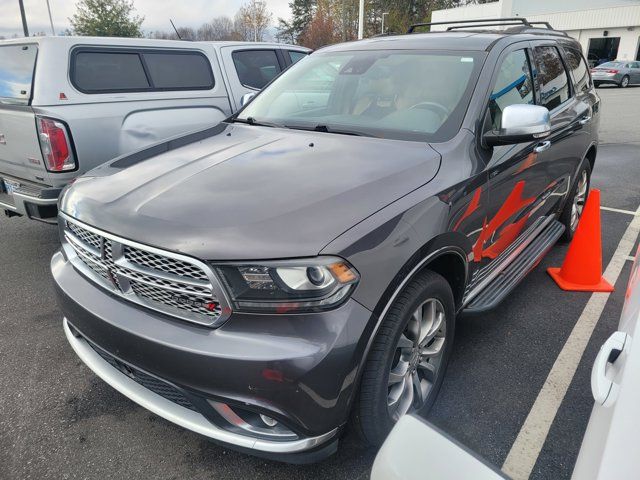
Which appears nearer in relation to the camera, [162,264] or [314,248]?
[314,248]

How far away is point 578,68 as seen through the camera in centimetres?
453

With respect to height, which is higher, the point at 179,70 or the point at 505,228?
the point at 179,70

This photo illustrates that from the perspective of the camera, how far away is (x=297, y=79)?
3.64 metres

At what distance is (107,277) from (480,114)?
2.07 metres

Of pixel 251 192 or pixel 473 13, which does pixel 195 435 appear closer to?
pixel 251 192

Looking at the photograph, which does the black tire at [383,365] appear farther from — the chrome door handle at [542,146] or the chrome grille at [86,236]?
the chrome door handle at [542,146]

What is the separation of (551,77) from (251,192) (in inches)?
113

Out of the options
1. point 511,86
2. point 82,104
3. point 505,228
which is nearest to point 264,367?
point 505,228

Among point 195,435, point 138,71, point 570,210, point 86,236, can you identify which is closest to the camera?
point 86,236

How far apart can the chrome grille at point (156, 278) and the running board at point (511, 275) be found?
159 cm

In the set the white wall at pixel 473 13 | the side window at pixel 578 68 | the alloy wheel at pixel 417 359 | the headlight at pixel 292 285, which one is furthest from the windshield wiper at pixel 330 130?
the white wall at pixel 473 13

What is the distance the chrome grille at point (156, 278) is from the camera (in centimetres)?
180

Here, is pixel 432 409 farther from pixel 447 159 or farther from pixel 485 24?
pixel 485 24

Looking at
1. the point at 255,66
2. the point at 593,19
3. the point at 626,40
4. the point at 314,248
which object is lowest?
the point at 314,248
